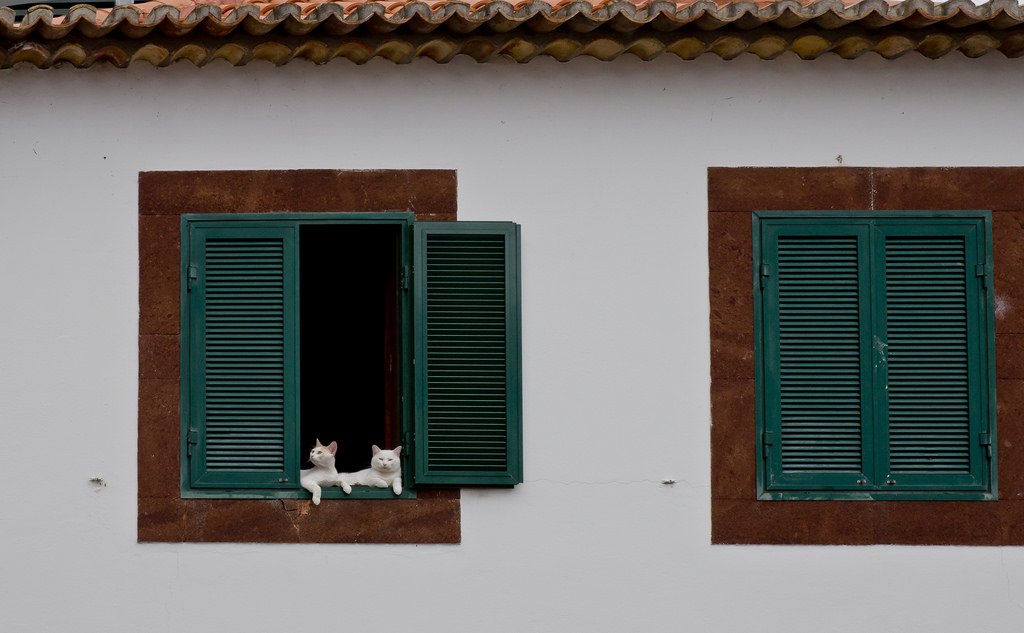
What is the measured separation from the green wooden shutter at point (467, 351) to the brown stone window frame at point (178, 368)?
6.5 inches

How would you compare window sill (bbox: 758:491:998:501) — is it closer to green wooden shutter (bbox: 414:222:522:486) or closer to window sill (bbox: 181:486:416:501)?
green wooden shutter (bbox: 414:222:522:486)

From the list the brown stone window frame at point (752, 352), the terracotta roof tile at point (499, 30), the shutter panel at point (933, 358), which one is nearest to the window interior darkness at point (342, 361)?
the terracotta roof tile at point (499, 30)

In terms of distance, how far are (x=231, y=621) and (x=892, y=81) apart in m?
3.93

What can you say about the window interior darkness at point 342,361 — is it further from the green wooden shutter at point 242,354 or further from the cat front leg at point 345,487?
the cat front leg at point 345,487

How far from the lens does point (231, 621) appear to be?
20.6 ft

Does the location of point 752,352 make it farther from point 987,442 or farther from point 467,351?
point 467,351

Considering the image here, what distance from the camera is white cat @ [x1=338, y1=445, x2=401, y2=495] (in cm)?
620

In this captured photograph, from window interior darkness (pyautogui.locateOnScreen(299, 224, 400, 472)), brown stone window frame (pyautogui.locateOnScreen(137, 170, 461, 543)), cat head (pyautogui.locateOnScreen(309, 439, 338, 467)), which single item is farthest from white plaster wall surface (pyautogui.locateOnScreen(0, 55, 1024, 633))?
window interior darkness (pyautogui.locateOnScreen(299, 224, 400, 472))

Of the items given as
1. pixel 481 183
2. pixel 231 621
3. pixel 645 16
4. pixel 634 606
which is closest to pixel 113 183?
pixel 481 183

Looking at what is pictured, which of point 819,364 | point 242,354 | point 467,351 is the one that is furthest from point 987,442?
point 242,354

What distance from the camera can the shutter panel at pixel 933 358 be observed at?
6.23m

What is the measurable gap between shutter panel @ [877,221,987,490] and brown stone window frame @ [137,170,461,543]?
6.65 feet

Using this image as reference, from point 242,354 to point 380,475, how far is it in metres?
0.84

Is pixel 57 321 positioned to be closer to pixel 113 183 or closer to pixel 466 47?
pixel 113 183
